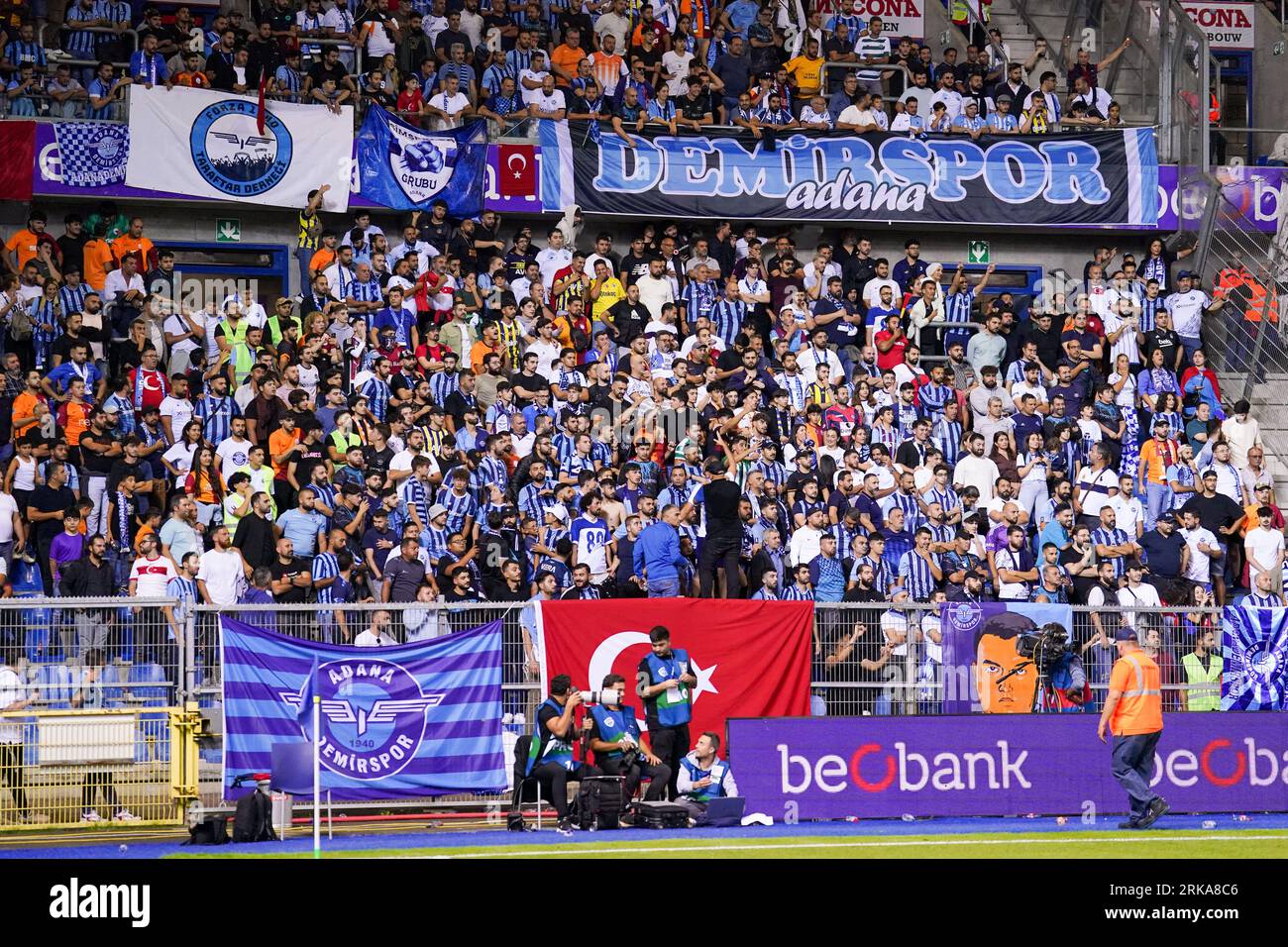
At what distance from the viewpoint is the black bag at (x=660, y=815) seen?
53.7ft

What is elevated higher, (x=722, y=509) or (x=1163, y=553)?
(x=722, y=509)

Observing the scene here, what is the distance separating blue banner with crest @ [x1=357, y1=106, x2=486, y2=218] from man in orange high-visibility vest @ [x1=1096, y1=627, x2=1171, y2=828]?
12.9 m

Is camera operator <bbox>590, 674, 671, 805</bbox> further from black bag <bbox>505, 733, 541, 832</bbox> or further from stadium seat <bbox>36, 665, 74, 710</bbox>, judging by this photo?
stadium seat <bbox>36, 665, 74, 710</bbox>

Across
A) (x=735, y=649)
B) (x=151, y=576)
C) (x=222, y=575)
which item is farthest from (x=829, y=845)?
(x=151, y=576)

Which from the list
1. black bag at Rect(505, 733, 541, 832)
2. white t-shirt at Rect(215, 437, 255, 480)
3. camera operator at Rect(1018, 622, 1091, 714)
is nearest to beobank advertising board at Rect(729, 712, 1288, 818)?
camera operator at Rect(1018, 622, 1091, 714)

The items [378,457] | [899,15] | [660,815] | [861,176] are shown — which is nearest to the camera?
[660,815]

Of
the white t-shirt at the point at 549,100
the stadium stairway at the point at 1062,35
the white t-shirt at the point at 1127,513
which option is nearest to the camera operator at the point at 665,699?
the white t-shirt at the point at 1127,513

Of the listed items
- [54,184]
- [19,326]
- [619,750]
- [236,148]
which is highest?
[236,148]

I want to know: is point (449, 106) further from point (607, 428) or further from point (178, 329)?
point (607, 428)

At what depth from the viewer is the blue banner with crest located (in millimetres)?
25359

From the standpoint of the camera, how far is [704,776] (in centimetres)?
1703

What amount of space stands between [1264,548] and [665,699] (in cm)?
919
